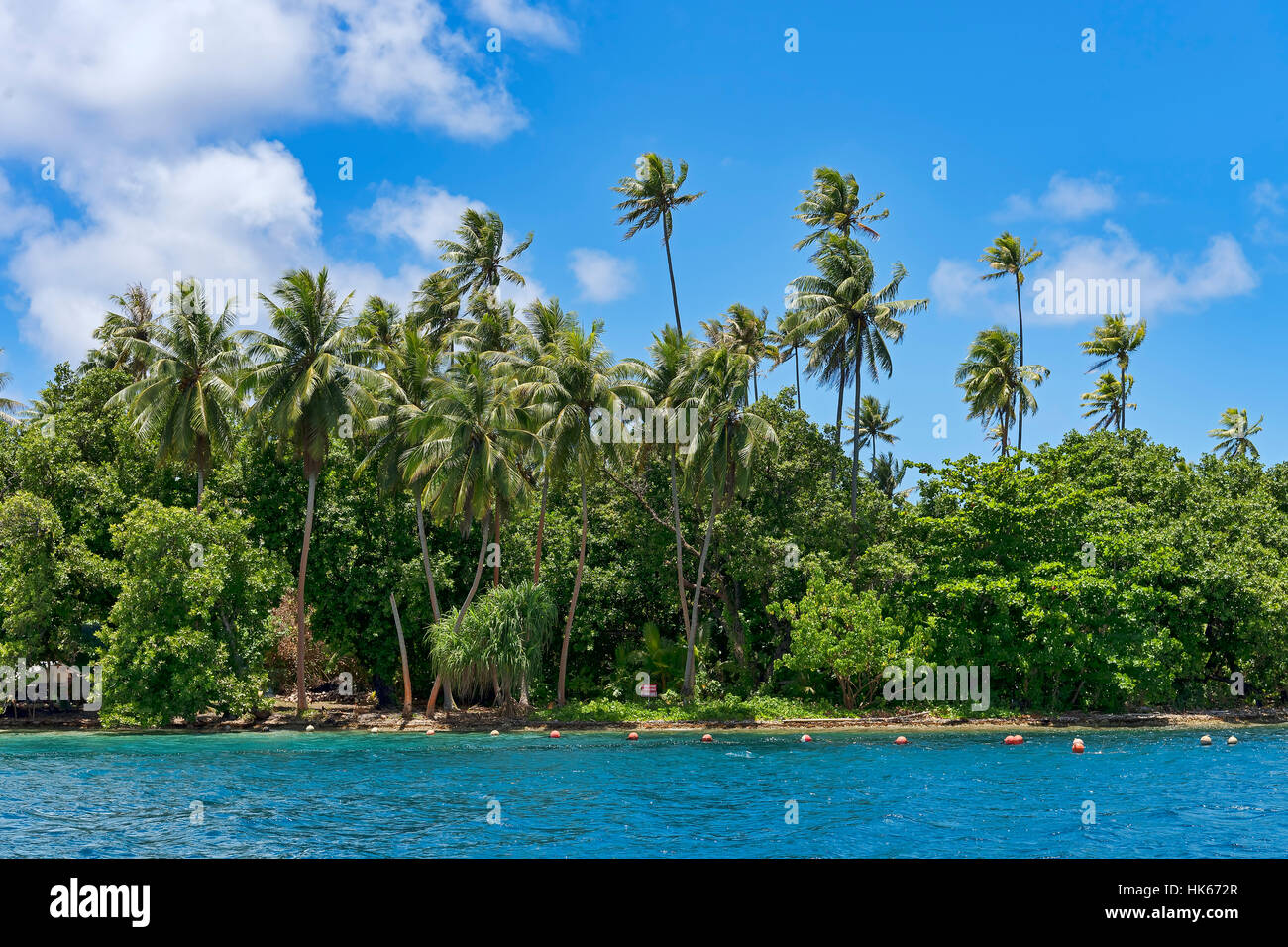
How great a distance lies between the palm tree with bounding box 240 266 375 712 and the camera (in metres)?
35.1

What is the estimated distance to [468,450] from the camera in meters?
34.8

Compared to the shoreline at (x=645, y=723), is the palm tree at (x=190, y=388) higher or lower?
higher

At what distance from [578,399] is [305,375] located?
35.5 ft

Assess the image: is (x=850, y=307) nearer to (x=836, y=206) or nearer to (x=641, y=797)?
(x=836, y=206)

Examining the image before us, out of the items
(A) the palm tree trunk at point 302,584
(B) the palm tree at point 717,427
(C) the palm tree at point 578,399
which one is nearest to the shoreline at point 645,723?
(A) the palm tree trunk at point 302,584

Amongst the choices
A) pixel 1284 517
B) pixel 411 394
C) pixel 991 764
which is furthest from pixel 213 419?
pixel 1284 517

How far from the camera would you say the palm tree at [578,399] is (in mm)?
36156

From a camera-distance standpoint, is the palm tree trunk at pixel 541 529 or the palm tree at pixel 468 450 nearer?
the palm tree at pixel 468 450

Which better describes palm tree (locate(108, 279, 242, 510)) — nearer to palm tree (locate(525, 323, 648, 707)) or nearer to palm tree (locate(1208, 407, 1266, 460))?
palm tree (locate(525, 323, 648, 707))

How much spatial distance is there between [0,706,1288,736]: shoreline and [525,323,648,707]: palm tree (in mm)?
5754

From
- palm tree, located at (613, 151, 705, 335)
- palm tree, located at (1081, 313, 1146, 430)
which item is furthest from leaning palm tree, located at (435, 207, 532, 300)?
palm tree, located at (1081, 313, 1146, 430)

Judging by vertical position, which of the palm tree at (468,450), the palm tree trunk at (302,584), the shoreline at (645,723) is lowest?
the shoreline at (645,723)

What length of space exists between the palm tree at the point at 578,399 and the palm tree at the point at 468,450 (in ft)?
3.19

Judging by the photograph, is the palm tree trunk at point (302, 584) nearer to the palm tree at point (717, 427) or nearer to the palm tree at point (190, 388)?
the palm tree at point (190, 388)
